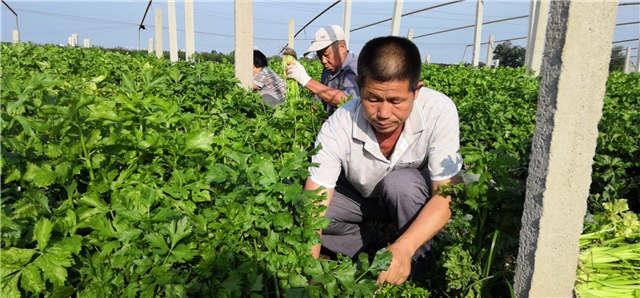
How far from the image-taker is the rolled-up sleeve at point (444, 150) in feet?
8.00

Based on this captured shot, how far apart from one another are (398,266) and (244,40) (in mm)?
2703

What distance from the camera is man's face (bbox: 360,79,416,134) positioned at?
2213mm

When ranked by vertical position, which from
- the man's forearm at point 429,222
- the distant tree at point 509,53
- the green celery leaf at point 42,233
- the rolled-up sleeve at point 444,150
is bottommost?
the man's forearm at point 429,222

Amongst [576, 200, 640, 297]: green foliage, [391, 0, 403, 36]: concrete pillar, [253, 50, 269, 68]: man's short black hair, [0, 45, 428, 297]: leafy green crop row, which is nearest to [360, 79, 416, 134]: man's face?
[0, 45, 428, 297]: leafy green crop row

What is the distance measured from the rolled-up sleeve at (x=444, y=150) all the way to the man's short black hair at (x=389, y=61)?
0.94 feet

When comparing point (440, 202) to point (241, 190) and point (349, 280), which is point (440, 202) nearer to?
point (349, 280)

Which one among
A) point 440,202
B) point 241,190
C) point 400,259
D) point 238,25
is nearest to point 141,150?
point 241,190

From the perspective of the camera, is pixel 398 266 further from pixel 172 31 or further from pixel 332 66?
pixel 172 31

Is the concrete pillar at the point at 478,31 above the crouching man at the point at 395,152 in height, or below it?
above

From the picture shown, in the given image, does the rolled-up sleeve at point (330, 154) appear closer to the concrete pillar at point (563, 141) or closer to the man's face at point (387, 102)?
the man's face at point (387, 102)

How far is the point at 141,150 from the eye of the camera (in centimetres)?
170

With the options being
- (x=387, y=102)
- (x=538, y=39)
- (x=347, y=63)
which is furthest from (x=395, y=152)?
(x=538, y=39)

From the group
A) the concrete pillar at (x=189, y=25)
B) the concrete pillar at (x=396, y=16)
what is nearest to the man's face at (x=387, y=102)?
the concrete pillar at (x=396, y=16)

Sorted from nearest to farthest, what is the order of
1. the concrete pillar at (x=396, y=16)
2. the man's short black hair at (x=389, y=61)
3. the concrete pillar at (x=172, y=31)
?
the man's short black hair at (x=389, y=61)
the concrete pillar at (x=396, y=16)
the concrete pillar at (x=172, y=31)
